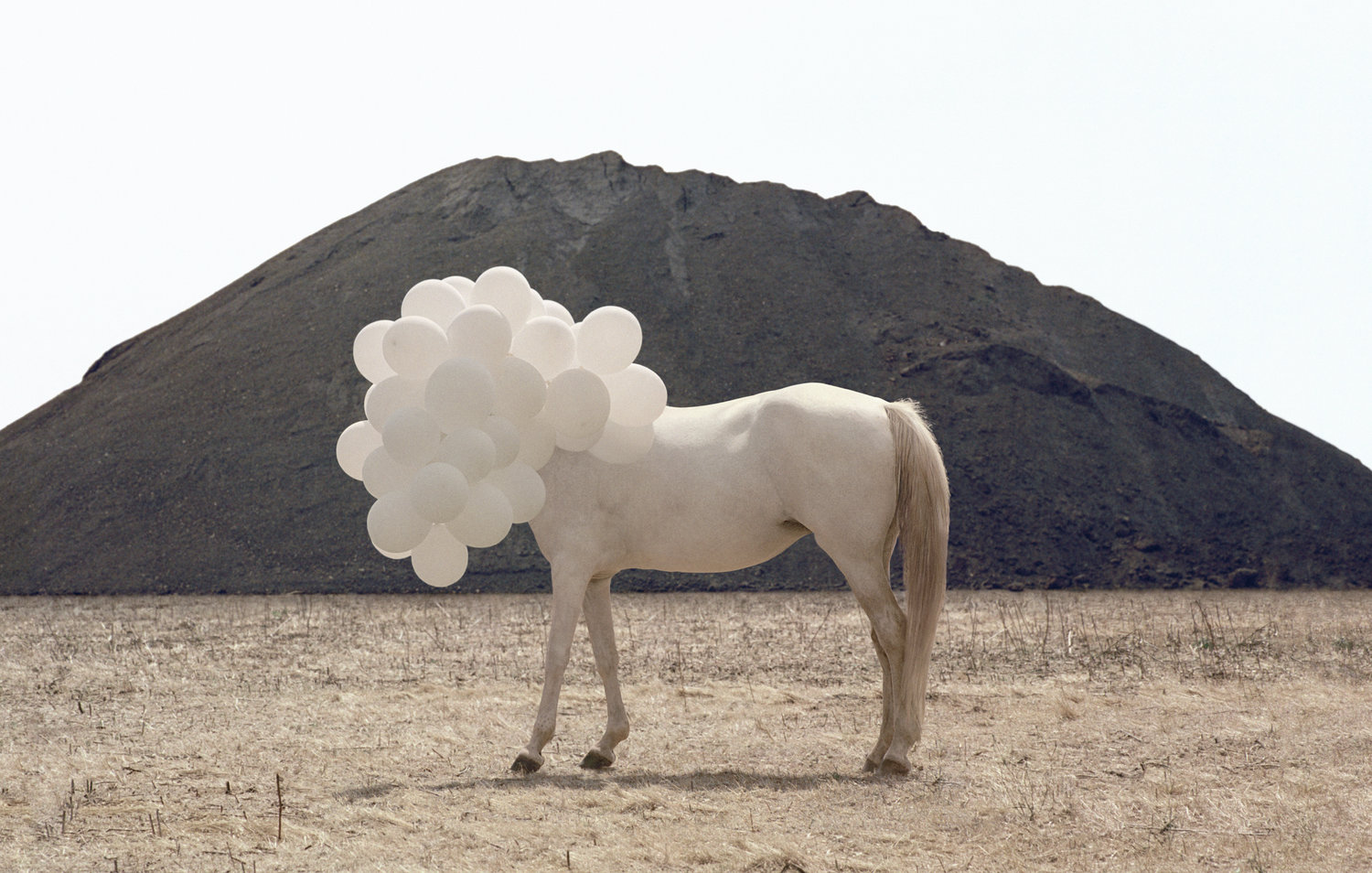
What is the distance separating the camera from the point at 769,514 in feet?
24.6

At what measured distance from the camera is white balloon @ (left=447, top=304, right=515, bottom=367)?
737cm

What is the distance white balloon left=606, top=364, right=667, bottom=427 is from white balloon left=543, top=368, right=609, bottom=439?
0.48 ft

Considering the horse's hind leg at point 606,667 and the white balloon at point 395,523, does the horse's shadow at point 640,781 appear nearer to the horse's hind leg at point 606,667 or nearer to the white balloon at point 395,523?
the horse's hind leg at point 606,667

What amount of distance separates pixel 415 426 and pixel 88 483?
96.7ft

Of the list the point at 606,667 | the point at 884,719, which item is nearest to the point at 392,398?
the point at 606,667

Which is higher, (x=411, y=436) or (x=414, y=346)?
(x=414, y=346)

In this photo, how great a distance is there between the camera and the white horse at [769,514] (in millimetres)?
7262

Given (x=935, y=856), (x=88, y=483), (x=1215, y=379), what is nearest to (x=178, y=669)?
(x=935, y=856)

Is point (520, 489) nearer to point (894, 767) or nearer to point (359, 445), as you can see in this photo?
point (359, 445)

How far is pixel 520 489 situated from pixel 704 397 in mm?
26251

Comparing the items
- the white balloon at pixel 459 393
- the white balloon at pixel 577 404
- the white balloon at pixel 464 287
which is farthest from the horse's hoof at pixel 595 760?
the white balloon at pixel 464 287

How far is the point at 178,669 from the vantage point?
1240 centimetres

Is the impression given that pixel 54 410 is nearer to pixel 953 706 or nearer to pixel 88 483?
pixel 88 483

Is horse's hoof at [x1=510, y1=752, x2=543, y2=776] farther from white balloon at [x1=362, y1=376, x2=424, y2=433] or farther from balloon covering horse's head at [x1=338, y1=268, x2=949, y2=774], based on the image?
white balloon at [x1=362, y1=376, x2=424, y2=433]
